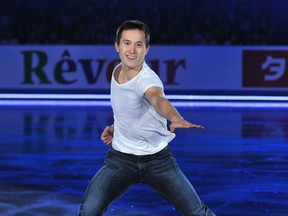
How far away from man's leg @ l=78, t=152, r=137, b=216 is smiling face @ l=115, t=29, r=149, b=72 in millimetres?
635

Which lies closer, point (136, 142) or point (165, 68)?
point (136, 142)

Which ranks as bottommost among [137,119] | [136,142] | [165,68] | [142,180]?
[165,68]

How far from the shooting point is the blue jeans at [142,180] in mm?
4984

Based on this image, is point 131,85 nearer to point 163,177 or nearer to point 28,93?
point 163,177

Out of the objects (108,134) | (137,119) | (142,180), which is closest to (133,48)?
(137,119)

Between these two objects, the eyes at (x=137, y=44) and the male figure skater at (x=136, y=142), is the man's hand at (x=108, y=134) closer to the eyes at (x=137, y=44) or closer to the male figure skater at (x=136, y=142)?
the male figure skater at (x=136, y=142)

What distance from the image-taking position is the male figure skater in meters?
4.95

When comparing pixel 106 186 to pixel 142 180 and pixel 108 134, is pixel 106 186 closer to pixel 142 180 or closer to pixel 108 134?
pixel 142 180

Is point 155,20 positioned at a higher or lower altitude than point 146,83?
lower

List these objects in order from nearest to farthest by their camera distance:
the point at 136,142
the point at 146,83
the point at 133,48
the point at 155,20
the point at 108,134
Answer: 1. the point at 146,83
2. the point at 133,48
3. the point at 136,142
4. the point at 108,134
5. the point at 155,20

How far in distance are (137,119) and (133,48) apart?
443 millimetres

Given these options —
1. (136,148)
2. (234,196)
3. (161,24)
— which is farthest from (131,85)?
(161,24)

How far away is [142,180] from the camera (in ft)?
17.0

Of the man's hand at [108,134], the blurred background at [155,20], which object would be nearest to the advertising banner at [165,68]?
the blurred background at [155,20]
